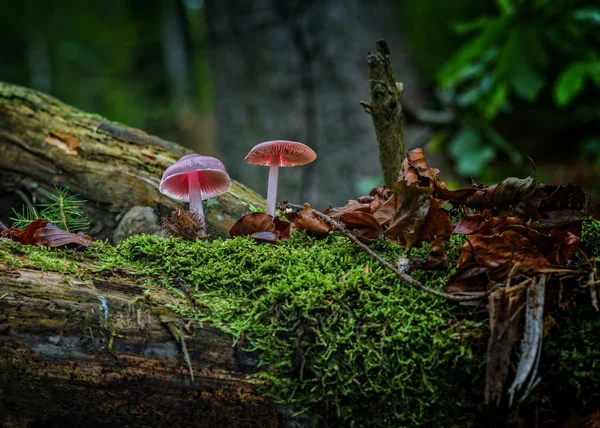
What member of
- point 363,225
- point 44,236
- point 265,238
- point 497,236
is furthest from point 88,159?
point 497,236

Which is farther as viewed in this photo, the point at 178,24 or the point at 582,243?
the point at 178,24

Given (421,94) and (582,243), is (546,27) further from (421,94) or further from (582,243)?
(582,243)

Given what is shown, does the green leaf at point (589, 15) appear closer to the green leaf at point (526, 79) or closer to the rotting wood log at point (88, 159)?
the green leaf at point (526, 79)

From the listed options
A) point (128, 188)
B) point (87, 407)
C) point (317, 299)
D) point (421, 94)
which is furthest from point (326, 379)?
point (421, 94)

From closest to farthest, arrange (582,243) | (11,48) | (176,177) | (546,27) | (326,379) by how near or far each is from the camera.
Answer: (326,379) → (582,243) → (176,177) → (546,27) → (11,48)

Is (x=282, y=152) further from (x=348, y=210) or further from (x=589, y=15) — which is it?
(x=589, y=15)
